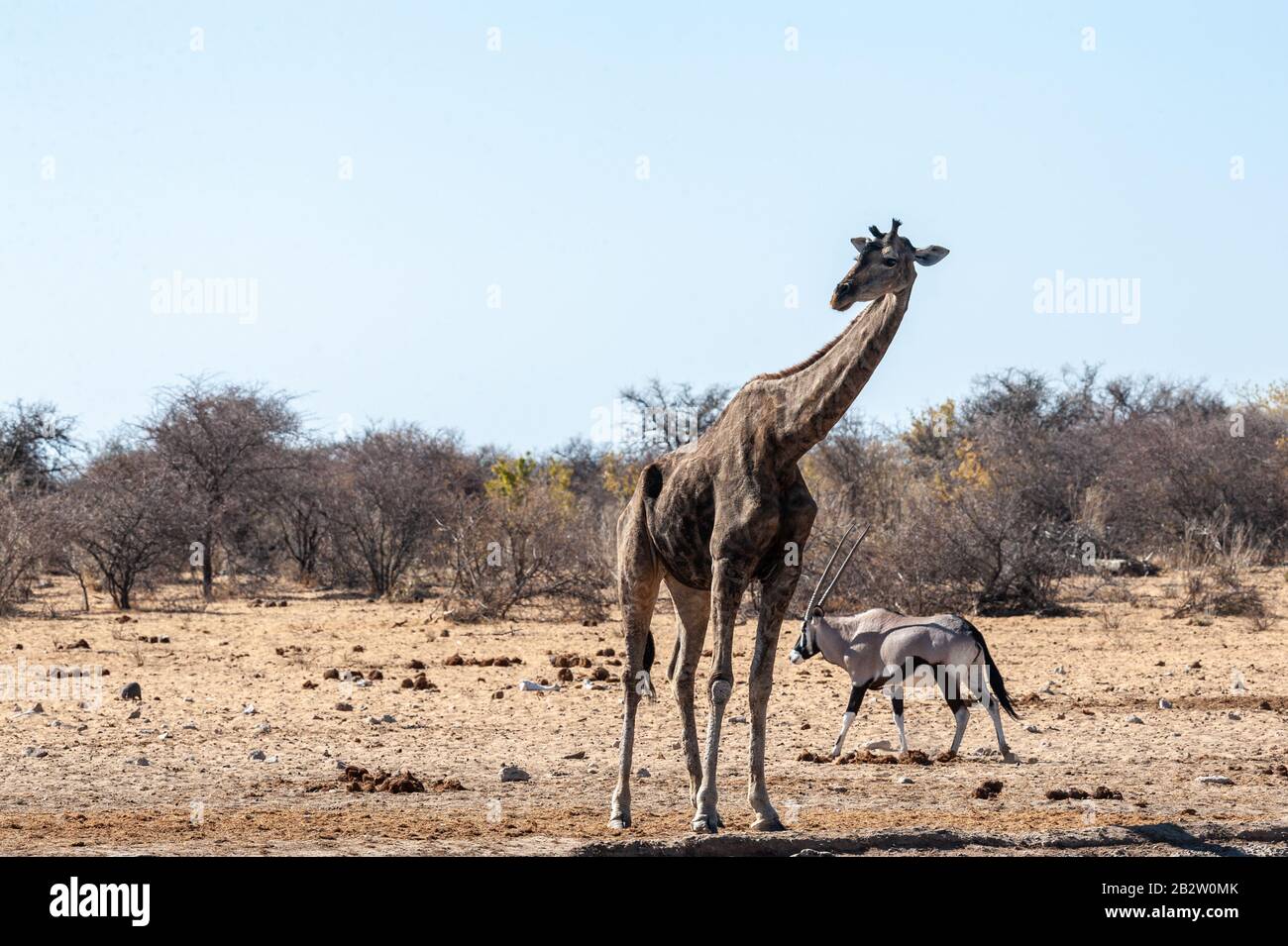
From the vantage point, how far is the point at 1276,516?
28.7m

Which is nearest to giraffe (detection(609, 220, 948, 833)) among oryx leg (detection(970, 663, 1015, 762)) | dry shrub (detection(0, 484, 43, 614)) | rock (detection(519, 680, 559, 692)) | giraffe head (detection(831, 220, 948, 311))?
giraffe head (detection(831, 220, 948, 311))

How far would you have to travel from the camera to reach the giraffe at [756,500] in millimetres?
7324

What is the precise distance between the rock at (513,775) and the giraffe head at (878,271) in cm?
410

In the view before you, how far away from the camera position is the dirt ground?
7672 mm

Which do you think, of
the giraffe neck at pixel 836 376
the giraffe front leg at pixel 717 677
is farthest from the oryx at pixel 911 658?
the giraffe neck at pixel 836 376

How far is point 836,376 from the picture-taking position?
741 centimetres

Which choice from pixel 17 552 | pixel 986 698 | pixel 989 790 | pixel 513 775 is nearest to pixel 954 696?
pixel 986 698

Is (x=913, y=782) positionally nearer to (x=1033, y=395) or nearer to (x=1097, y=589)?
(x=1097, y=589)

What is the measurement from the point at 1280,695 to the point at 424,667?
313 inches

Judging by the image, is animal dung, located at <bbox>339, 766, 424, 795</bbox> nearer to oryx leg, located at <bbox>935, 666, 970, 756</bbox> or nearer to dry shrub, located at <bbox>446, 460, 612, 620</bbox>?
oryx leg, located at <bbox>935, 666, 970, 756</bbox>

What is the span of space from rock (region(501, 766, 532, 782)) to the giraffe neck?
3394 mm

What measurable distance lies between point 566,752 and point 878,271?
5.04 m
